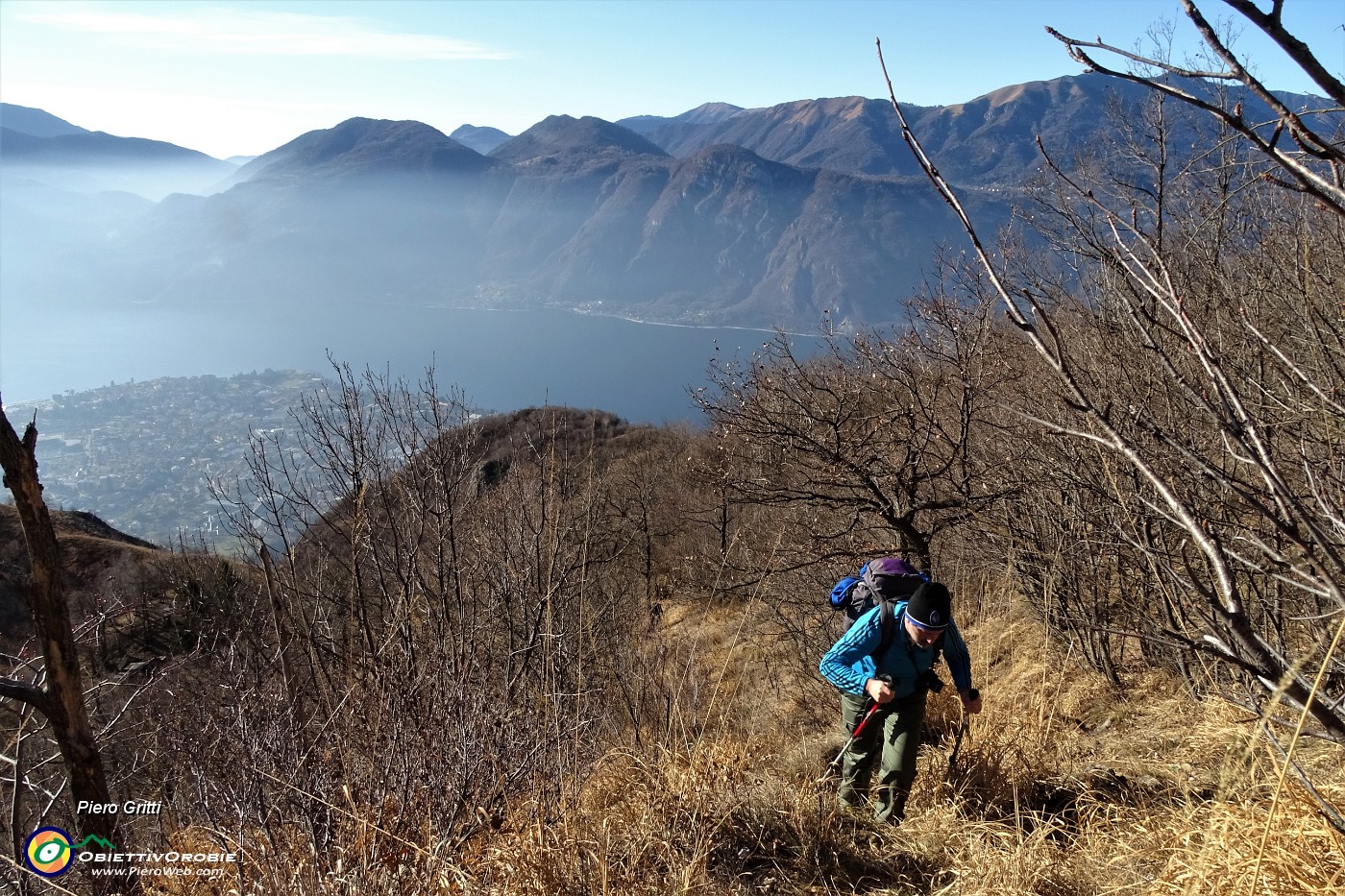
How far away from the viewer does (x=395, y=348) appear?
12494 cm

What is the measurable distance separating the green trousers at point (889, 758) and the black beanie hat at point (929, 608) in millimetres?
428

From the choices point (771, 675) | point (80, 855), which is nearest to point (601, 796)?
point (80, 855)

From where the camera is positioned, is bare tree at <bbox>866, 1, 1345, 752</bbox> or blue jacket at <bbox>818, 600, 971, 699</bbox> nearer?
bare tree at <bbox>866, 1, 1345, 752</bbox>

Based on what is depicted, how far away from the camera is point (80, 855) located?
3.19 m

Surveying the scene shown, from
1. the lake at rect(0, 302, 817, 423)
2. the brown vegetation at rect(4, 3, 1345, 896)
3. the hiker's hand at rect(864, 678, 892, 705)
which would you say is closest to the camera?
the brown vegetation at rect(4, 3, 1345, 896)

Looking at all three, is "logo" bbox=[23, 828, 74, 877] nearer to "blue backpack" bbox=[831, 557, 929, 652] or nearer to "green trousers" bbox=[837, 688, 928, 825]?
"green trousers" bbox=[837, 688, 928, 825]

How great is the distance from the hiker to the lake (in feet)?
231

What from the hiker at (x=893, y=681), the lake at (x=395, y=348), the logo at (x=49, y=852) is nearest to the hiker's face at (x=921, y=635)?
the hiker at (x=893, y=681)

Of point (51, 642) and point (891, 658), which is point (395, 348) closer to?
Answer: point (51, 642)

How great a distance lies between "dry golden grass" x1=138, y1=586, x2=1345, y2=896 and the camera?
2109 mm

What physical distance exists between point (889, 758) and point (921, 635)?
0.60 m

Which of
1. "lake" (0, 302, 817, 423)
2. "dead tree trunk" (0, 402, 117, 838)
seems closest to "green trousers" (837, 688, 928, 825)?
"dead tree trunk" (0, 402, 117, 838)

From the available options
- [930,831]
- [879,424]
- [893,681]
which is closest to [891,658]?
[893,681]

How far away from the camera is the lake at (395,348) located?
9475 cm
